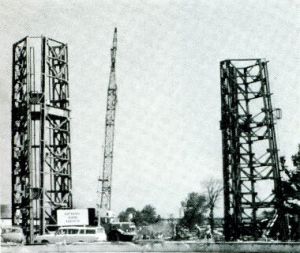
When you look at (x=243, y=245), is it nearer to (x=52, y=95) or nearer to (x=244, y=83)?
(x=244, y=83)

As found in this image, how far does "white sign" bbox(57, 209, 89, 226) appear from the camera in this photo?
39.3m

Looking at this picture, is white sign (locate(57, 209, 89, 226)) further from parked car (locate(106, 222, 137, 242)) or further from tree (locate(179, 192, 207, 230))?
tree (locate(179, 192, 207, 230))

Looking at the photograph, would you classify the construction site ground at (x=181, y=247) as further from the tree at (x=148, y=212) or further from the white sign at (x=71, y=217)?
the tree at (x=148, y=212)

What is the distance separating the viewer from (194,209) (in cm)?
9462

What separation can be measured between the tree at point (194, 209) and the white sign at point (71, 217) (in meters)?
49.8

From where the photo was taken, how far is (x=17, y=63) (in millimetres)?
47469

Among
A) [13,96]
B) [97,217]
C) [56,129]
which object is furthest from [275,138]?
[13,96]

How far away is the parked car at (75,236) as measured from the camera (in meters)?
31.0

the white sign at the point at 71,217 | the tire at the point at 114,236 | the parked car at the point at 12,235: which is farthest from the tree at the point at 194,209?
the parked car at the point at 12,235

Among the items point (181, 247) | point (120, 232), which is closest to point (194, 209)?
point (120, 232)

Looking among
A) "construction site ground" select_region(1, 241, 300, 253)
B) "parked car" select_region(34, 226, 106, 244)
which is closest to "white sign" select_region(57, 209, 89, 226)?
"parked car" select_region(34, 226, 106, 244)

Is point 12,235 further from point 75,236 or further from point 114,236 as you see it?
point 114,236

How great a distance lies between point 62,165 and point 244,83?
19116 mm

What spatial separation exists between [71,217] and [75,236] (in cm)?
849
